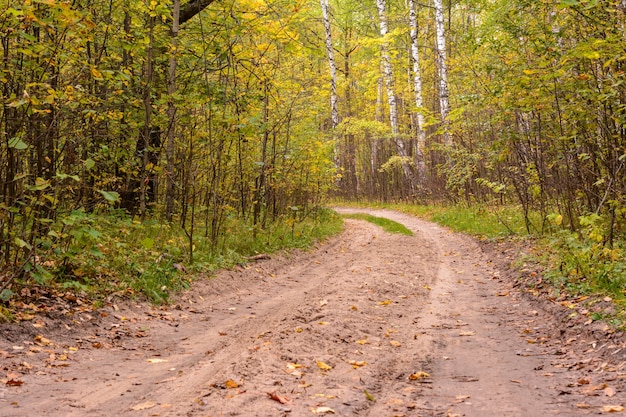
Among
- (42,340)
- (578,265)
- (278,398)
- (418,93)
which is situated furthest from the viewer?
(418,93)

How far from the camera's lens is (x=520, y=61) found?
10031 millimetres

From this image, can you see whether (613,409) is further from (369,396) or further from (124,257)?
(124,257)

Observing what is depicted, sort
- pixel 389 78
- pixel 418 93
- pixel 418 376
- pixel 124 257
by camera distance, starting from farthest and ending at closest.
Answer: pixel 389 78 → pixel 418 93 → pixel 124 257 → pixel 418 376

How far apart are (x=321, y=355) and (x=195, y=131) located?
18.7ft

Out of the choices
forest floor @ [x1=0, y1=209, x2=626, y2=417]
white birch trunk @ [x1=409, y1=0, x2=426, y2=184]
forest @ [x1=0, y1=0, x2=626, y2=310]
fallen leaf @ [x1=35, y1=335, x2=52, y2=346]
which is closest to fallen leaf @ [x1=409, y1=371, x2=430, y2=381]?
forest floor @ [x1=0, y1=209, x2=626, y2=417]

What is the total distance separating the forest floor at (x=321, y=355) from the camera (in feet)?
13.0

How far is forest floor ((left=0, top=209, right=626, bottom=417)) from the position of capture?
156 inches

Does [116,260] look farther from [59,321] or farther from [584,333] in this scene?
[584,333]

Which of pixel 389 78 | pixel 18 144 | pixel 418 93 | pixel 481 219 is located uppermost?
pixel 389 78

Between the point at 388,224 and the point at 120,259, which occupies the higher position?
the point at 120,259

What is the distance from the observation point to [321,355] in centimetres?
511

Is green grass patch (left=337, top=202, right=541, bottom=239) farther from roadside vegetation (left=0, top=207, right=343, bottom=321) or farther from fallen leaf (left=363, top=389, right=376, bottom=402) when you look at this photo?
fallen leaf (left=363, top=389, right=376, bottom=402)

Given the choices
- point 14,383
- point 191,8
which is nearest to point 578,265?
point 14,383

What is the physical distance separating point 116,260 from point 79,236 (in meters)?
1.68
